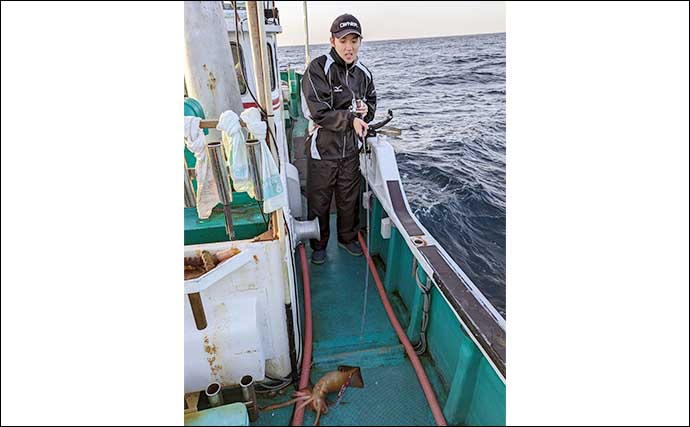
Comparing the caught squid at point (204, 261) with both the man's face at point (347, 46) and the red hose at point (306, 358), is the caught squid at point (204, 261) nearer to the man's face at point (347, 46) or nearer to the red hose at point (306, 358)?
the red hose at point (306, 358)

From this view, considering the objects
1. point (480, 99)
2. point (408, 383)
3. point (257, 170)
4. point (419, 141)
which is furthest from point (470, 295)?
point (480, 99)

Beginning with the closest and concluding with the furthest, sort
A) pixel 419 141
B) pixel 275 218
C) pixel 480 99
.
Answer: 1. pixel 275 218
2. pixel 419 141
3. pixel 480 99

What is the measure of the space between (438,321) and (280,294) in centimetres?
92

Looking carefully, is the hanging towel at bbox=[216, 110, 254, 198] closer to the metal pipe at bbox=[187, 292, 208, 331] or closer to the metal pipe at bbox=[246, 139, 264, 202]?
the metal pipe at bbox=[246, 139, 264, 202]

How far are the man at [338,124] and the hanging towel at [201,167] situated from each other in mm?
1096

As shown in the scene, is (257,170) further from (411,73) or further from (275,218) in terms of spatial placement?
(411,73)

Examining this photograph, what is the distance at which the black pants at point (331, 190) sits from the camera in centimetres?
313

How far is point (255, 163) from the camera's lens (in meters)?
1.79

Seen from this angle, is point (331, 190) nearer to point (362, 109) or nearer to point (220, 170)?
point (362, 109)

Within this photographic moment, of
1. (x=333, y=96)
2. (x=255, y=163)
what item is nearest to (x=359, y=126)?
(x=333, y=96)

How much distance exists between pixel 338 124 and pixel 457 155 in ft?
20.5

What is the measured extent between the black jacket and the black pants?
→ 97 millimetres

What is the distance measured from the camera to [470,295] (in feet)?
6.27
